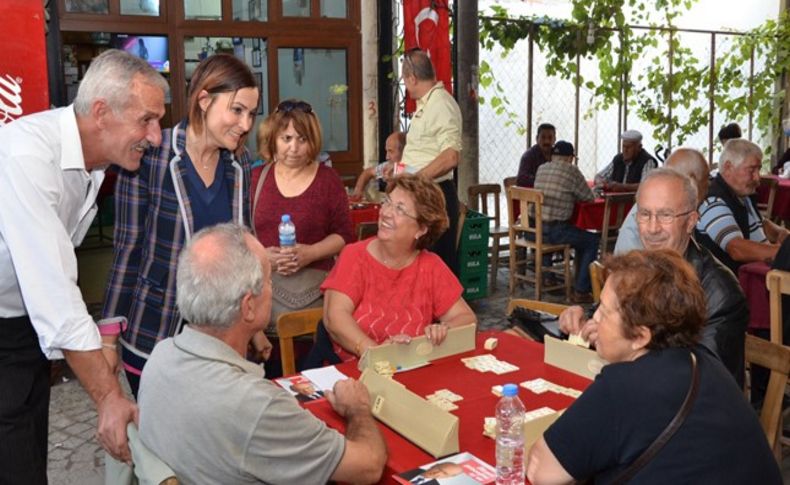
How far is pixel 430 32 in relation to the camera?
7.64 meters

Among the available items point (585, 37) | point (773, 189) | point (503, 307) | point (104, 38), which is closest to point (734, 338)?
point (503, 307)

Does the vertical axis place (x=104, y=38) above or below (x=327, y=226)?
above

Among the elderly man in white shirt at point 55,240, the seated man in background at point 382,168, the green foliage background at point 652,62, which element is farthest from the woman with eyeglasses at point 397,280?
the green foliage background at point 652,62

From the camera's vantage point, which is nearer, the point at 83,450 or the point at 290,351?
the point at 290,351

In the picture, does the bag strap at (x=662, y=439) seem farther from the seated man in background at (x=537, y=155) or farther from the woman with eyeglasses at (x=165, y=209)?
the seated man in background at (x=537, y=155)

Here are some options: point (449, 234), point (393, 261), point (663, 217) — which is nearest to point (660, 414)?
point (663, 217)

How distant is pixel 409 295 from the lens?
3305 millimetres

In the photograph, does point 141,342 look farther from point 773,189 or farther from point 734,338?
point 773,189

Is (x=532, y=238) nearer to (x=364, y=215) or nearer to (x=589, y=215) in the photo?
(x=589, y=215)

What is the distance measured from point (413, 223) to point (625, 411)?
5.53 feet

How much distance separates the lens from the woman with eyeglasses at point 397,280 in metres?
3.23

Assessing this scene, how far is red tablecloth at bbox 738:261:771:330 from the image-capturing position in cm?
456

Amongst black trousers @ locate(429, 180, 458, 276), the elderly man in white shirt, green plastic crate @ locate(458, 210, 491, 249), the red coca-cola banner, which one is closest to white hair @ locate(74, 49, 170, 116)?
the elderly man in white shirt

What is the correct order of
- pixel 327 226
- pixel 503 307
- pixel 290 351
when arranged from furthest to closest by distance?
pixel 503 307
pixel 327 226
pixel 290 351
